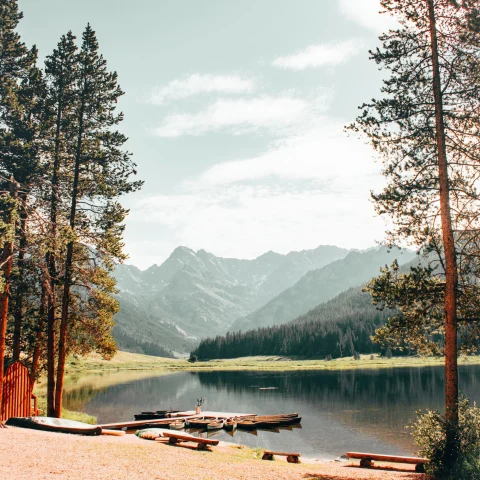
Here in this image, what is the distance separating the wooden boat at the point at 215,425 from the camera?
45281 mm

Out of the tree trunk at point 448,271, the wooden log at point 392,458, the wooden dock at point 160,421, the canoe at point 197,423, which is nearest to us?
the tree trunk at point 448,271

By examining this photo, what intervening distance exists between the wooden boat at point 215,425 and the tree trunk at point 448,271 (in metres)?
31.9

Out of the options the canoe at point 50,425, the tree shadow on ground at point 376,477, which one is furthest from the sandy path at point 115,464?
the canoe at point 50,425

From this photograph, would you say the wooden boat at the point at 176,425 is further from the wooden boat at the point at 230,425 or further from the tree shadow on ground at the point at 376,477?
the tree shadow on ground at the point at 376,477

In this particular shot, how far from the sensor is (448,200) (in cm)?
1923

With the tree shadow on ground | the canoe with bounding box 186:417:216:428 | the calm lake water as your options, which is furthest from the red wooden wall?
the canoe with bounding box 186:417:216:428

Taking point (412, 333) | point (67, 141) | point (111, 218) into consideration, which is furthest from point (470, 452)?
point (67, 141)

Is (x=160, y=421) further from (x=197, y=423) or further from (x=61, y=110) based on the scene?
(x=61, y=110)

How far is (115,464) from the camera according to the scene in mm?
17641

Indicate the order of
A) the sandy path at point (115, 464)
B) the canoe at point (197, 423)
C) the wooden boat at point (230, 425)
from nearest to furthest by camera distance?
the sandy path at point (115, 464) → the wooden boat at point (230, 425) → the canoe at point (197, 423)

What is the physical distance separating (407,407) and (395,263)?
44921 millimetres

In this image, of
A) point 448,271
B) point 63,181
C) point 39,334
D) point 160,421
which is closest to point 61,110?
point 63,181

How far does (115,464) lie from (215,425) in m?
30.3

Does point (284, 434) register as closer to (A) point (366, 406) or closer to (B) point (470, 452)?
(A) point (366, 406)
